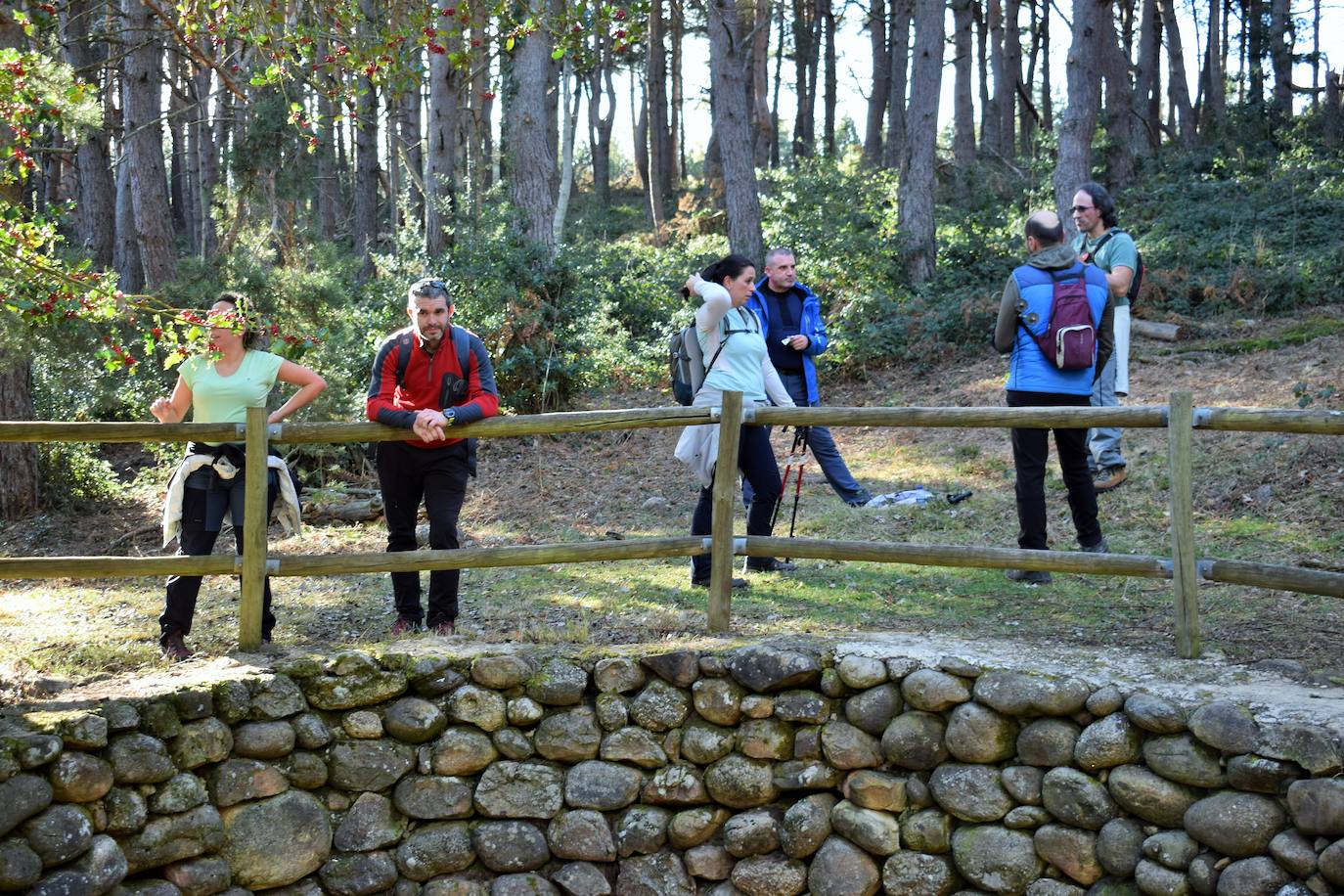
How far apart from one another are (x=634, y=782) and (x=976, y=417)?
7.37ft

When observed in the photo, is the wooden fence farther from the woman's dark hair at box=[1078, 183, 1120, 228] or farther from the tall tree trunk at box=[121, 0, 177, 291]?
the tall tree trunk at box=[121, 0, 177, 291]

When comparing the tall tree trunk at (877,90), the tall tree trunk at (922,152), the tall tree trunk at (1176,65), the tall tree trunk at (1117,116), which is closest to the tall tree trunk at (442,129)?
the tall tree trunk at (922,152)

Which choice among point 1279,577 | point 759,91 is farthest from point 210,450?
point 759,91

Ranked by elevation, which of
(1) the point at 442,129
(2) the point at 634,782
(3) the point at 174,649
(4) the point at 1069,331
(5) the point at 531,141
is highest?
(1) the point at 442,129

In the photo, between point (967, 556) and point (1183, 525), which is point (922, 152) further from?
point (1183, 525)

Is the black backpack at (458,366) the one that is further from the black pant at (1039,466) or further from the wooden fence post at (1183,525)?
the wooden fence post at (1183,525)

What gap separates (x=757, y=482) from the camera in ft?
21.5

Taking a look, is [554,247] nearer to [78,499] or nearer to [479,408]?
[78,499]

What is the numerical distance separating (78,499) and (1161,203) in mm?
16075

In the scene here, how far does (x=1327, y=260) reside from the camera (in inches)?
543

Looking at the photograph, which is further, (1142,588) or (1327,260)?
(1327,260)

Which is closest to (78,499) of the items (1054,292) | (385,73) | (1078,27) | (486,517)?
(486,517)

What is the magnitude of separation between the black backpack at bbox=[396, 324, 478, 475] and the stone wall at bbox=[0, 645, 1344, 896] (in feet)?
3.99

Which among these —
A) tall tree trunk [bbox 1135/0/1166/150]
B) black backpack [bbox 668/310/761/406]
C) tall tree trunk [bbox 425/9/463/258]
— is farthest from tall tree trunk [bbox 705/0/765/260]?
tall tree trunk [bbox 1135/0/1166/150]
